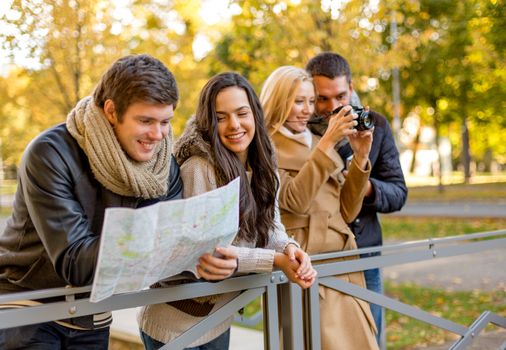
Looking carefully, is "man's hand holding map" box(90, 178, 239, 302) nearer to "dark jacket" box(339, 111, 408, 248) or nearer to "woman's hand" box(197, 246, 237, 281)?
"woman's hand" box(197, 246, 237, 281)

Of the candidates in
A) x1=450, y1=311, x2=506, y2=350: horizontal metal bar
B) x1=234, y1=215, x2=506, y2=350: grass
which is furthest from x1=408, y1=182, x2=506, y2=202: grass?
x1=450, y1=311, x2=506, y2=350: horizontal metal bar

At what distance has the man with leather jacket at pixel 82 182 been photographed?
172cm

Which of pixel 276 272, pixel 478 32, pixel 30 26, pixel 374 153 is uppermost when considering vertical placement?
pixel 478 32

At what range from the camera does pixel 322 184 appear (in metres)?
2.58

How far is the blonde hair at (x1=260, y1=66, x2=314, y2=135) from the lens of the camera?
2.72 metres

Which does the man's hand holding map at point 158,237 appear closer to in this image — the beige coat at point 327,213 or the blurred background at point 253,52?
the beige coat at point 327,213

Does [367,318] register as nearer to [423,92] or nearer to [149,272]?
[149,272]

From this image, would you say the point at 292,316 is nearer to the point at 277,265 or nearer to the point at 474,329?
the point at 277,265

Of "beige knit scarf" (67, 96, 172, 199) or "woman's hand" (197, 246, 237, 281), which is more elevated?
"beige knit scarf" (67, 96, 172, 199)

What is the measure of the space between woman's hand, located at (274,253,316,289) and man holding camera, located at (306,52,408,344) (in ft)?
2.77

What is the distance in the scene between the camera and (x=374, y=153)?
305 cm

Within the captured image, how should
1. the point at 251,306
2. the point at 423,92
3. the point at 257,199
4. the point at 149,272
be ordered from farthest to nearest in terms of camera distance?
the point at 423,92 < the point at 251,306 < the point at 257,199 < the point at 149,272

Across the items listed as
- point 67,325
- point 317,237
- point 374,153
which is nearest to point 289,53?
point 374,153

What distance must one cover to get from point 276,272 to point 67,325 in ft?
2.60
